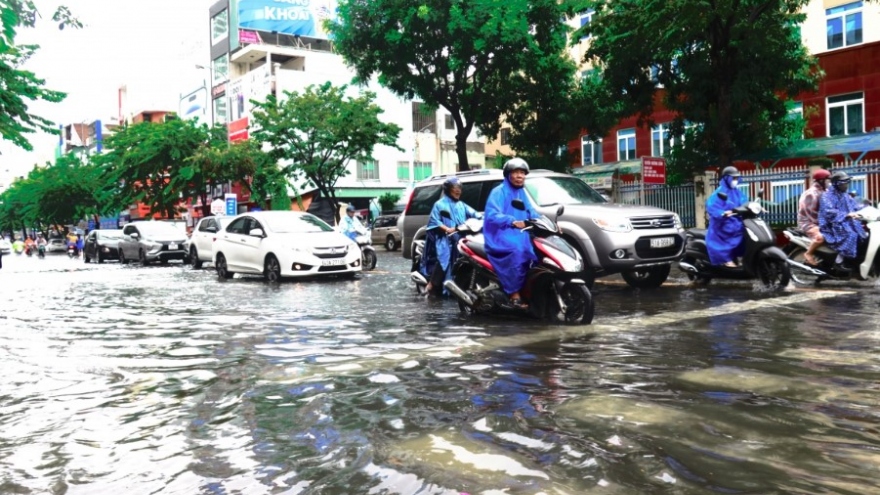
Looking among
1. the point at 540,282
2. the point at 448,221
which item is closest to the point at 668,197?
the point at 448,221

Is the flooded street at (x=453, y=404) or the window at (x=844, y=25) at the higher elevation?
the window at (x=844, y=25)

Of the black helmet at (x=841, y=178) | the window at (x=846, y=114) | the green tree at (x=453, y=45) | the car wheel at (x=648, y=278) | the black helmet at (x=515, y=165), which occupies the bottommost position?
the car wheel at (x=648, y=278)

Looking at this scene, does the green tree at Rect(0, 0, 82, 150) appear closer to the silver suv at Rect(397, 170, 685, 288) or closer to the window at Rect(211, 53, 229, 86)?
the silver suv at Rect(397, 170, 685, 288)

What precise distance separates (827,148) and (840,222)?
1381 centimetres

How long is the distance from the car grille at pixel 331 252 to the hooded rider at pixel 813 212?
8.60 meters

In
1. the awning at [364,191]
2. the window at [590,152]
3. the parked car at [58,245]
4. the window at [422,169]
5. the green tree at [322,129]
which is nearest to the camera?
the green tree at [322,129]

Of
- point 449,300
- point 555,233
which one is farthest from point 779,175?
point 555,233

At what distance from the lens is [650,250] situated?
1102 cm

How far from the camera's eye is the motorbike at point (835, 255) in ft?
34.7

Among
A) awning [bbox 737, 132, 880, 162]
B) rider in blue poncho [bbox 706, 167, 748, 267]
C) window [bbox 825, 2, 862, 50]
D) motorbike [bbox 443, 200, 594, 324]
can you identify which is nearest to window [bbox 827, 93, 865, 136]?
window [bbox 825, 2, 862, 50]

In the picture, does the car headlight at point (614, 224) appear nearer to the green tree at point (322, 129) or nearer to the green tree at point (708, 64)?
the green tree at point (708, 64)

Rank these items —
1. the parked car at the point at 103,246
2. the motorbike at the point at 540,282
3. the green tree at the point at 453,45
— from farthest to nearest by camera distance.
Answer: the parked car at the point at 103,246
the green tree at the point at 453,45
the motorbike at the point at 540,282

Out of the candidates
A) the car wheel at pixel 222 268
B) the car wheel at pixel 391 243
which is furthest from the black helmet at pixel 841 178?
the car wheel at pixel 391 243

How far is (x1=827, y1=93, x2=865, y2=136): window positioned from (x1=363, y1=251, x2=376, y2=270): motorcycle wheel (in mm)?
17396
